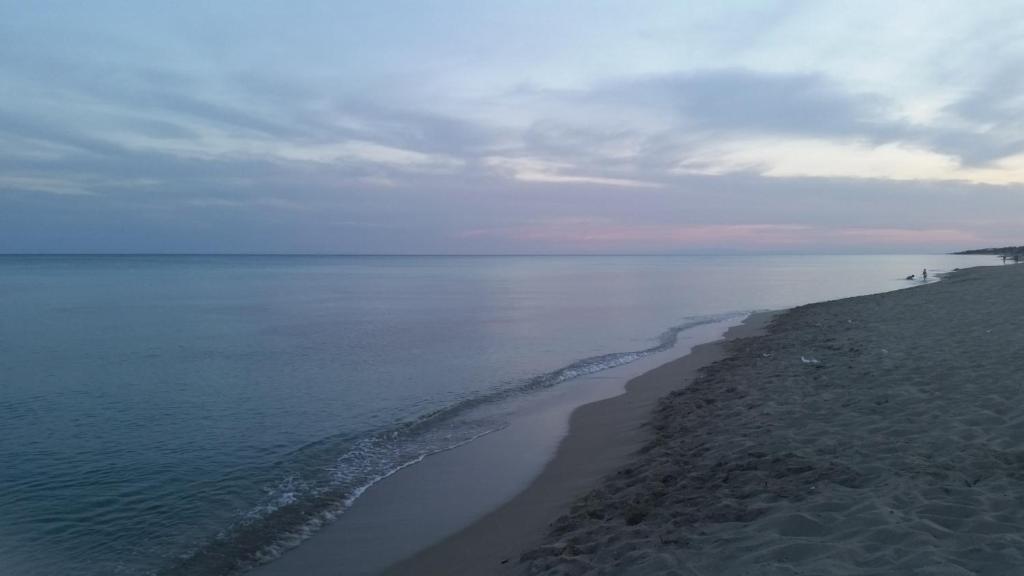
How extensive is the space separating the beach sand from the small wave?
3.35m

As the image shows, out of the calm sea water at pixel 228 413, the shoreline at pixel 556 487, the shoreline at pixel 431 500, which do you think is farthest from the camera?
the calm sea water at pixel 228 413

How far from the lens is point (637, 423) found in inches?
489

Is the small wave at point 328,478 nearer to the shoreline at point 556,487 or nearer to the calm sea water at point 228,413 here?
the calm sea water at point 228,413

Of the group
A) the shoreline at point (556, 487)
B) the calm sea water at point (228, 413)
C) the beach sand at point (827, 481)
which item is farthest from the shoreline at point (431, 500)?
the beach sand at point (827, 481)

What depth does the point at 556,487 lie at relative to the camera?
937cm

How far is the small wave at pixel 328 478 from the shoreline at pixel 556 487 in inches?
75.1

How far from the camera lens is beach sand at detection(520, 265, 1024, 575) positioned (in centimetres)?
512

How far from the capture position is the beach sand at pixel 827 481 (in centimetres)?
512

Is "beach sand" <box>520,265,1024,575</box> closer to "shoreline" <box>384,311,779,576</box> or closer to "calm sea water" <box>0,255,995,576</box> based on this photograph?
"shoreline" <box>384,311,779,576</box>

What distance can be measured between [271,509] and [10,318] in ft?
115

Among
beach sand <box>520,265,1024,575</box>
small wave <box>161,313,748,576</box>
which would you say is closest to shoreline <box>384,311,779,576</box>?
beach sand <box>520,265,1024,575</box>

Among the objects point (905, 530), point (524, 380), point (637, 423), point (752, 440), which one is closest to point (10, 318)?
point (524, 380)

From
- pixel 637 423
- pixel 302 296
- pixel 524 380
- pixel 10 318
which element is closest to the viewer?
pixel 637 423

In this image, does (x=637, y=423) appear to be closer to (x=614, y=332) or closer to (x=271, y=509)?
(x=271, y=509)
